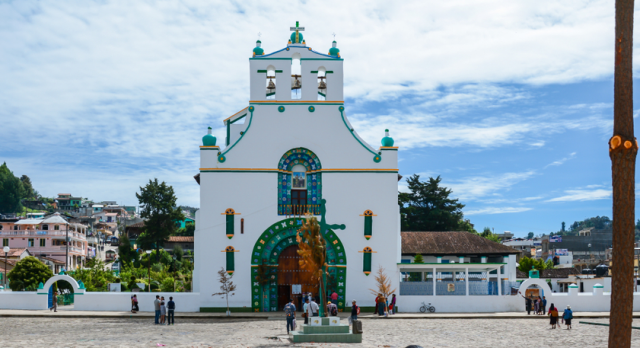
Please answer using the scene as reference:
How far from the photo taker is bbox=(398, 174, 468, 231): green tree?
67.1m

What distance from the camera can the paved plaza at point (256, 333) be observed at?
20.6m

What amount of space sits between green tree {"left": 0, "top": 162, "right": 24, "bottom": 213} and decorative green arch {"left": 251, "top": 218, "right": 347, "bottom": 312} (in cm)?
11897

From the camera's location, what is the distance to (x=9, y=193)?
134 metres

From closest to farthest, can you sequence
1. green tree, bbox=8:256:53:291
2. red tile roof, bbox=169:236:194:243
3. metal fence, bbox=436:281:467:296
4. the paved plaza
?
the paved plaza
metal fence, bbox=436:281:467:296
green tree, bbox=8:256:53:291
red tile roof, bbox=169:236:194:243

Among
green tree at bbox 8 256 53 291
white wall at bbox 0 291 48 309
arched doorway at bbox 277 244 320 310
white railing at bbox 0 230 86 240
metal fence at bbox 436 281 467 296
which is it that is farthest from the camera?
white railing at bbox 0 230 86 240

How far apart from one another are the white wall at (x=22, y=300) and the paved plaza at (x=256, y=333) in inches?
187

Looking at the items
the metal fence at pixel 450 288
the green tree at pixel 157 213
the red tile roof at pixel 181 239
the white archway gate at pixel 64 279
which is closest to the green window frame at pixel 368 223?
the metal fence at pixel 450 288

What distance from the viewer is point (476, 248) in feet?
149

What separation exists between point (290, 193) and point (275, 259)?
3.77m

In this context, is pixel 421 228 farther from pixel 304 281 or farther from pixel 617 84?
pixel 617 84

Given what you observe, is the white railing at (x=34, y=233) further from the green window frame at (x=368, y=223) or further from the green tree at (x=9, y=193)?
the green tree at (x=9, y=193)

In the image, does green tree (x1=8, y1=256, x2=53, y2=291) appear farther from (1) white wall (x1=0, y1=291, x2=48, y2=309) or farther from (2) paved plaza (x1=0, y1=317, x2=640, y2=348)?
(2) paved plaza (x1=0, y1=317, x2=640, y2=348)

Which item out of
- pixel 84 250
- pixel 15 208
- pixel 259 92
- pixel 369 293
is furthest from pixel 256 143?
pixel 15 208

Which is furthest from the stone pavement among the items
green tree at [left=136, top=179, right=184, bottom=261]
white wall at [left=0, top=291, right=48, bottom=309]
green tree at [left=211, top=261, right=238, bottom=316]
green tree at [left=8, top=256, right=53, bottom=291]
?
green tree at [left=136, top=179, right=184, bottom=261]
